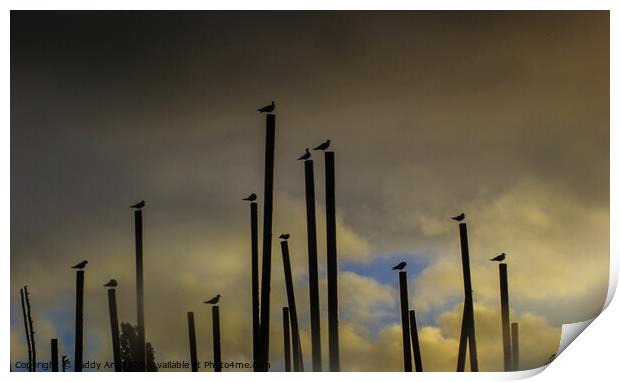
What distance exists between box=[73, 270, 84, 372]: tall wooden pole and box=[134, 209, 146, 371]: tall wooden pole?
354mm

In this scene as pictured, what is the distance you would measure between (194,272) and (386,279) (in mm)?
1210

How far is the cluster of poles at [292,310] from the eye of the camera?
6.47 metres

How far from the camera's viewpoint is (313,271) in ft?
21.4

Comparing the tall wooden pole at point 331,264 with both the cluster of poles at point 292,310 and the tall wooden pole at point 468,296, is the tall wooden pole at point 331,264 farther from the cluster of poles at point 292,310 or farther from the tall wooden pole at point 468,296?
the tall wooden pole at point 468,296

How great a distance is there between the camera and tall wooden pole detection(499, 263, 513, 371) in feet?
21.2

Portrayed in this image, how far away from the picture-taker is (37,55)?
6590 millimetres

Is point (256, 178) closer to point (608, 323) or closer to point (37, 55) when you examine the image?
point (37, 55)

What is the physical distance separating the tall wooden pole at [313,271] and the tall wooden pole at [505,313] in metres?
1.15

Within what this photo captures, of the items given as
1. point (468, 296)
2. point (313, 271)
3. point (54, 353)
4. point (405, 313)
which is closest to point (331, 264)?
point (313, 271)

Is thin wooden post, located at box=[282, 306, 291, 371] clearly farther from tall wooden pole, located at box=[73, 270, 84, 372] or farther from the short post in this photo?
tall wooden pole, located at box=[73, 270, 84, 372]

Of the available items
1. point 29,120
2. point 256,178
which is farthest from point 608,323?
point 29,120

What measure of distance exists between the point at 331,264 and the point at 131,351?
4.51 feet

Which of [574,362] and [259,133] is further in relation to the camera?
[259,133]
